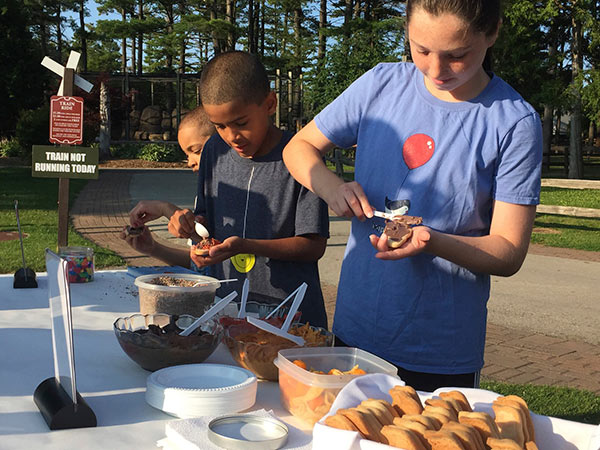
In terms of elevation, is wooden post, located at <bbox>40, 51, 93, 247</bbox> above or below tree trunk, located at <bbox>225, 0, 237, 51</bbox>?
below

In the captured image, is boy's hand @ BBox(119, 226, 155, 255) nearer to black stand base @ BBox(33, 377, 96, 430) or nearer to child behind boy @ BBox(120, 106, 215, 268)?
child behind boy @ BBox(120, 106, 215, 268)

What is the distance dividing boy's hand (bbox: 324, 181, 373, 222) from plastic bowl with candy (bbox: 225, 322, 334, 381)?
32 cm

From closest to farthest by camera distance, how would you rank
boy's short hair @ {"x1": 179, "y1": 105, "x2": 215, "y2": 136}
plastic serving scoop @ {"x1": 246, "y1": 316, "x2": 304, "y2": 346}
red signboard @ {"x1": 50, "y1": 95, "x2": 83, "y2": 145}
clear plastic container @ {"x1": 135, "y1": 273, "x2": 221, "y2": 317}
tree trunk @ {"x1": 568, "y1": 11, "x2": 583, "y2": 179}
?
1. plastic serving scoop @ {"x1": 246, "y1": 316, "x2": 304, "y2": 346}
2. clear plastic container @ {"x1": 135, "y1": 273, "x2": 221, "y2": 317}
3. boy's short hair @ {"x1": 179, "y1": 105, "x2": 215, "y2": 136}
4. red signboard @ {"x1": 50, "y1": 95, "x2": 83, "y2": 145}
5. tree trunk @ {"x1": 568, "y1": 11, "x2": 583, "y2": 179}

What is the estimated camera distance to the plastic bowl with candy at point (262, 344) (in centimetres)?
168

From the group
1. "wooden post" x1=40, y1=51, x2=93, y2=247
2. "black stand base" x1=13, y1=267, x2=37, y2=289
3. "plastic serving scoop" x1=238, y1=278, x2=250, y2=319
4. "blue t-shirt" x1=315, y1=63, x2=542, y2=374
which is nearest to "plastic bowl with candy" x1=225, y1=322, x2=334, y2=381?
"plastic serving scoop" x1=238, y1=278, x2=250, y2=319

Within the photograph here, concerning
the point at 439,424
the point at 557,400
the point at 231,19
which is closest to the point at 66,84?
the point at 557,400

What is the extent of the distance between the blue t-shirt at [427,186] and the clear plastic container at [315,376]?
336 mm

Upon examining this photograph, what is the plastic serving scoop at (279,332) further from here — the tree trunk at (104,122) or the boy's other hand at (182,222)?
the tree trunk at (104,122)

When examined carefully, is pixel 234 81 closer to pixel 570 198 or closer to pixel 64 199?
pixel 64 199

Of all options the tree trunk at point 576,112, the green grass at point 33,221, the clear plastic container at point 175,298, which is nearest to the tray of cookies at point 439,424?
the clear plastic container at point 175,298

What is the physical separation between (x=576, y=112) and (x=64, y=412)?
25857 millimetres

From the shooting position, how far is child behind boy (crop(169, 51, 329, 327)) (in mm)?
2381

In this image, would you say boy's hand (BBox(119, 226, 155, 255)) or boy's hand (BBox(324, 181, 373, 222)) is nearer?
boy's hand (BBox(324, 181, 373, 222))

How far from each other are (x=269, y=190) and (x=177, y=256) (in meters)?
0.56
